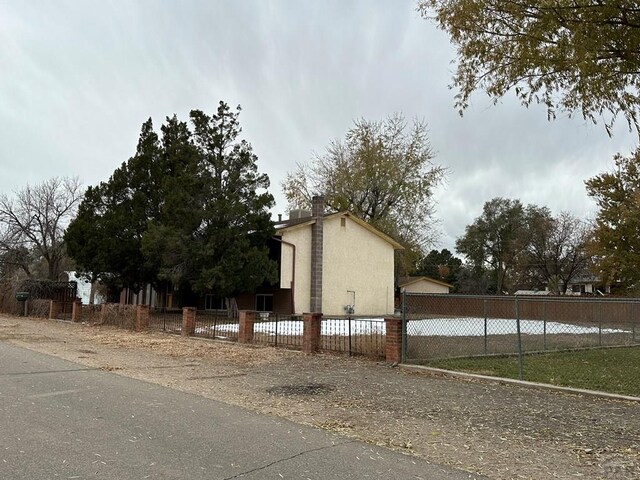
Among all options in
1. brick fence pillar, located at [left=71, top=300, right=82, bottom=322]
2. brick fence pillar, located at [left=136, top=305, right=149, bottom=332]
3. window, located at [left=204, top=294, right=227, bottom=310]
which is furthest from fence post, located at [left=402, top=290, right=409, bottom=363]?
window, located at [left=204, top=294, right=227, bottom=310]

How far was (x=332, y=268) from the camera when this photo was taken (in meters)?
33.2

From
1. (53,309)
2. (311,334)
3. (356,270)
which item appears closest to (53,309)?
(53,309)

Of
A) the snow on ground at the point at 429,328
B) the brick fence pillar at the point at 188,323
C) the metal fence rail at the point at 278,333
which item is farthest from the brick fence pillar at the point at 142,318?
the metal fence rail at the point at 278,333

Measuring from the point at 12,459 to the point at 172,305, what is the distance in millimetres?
31028

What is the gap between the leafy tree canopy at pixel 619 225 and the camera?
4059cm

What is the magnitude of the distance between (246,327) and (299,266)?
1488cm

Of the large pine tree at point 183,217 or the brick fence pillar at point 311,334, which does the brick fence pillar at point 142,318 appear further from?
the brick fence pillar at point 311,334

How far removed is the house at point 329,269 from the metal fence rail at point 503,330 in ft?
34.6

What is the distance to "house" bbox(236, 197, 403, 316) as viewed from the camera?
30.9 meters

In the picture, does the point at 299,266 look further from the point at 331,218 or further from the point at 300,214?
the point at 300,214

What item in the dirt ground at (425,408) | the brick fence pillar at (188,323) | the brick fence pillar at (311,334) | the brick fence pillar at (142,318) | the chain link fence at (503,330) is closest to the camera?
the dirt ground at (425,408)

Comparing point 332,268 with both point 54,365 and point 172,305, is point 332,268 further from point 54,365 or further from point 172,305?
point 54,365

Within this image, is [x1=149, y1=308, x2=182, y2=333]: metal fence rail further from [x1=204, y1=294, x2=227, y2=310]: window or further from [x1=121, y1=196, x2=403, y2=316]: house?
[x1=204, y1=294, x2=227, y2=310]: window

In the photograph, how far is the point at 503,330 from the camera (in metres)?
22.2
